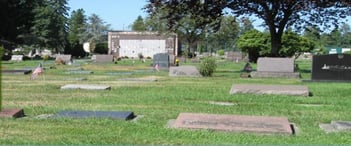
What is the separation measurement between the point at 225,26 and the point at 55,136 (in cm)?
7849

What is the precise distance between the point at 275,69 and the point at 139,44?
6740 centimetres

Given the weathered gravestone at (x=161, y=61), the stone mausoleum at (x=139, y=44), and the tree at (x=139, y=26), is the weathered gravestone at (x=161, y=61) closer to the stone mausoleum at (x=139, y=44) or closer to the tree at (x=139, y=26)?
the stone mausoleum at (x=139, y=44)

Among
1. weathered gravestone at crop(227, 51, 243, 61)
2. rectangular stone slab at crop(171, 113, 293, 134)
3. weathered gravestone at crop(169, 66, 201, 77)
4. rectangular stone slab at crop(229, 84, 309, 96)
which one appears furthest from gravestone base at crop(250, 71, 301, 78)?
weathered gravestone at crop(227, 51, 243, 61)

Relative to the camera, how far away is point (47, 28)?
80.2 metres

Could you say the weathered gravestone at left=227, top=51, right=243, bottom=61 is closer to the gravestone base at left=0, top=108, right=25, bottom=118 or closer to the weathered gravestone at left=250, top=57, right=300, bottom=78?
the weathered gravestone at left=250, top=57, right=300, bottom=78

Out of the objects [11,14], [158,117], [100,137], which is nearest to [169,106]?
[158,117]

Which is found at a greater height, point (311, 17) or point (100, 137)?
point (311, 17)

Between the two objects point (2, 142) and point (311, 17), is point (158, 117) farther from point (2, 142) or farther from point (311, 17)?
point (311, 17)

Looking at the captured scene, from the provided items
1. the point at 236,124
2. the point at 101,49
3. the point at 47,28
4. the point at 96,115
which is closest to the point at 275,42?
the point at 96,115

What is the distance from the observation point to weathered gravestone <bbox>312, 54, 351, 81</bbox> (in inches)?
830

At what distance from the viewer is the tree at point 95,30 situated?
428ft

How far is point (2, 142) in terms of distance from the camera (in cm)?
689

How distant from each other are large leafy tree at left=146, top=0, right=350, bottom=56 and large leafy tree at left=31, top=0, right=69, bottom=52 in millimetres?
49542

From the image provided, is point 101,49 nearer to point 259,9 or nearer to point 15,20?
point 15,20
